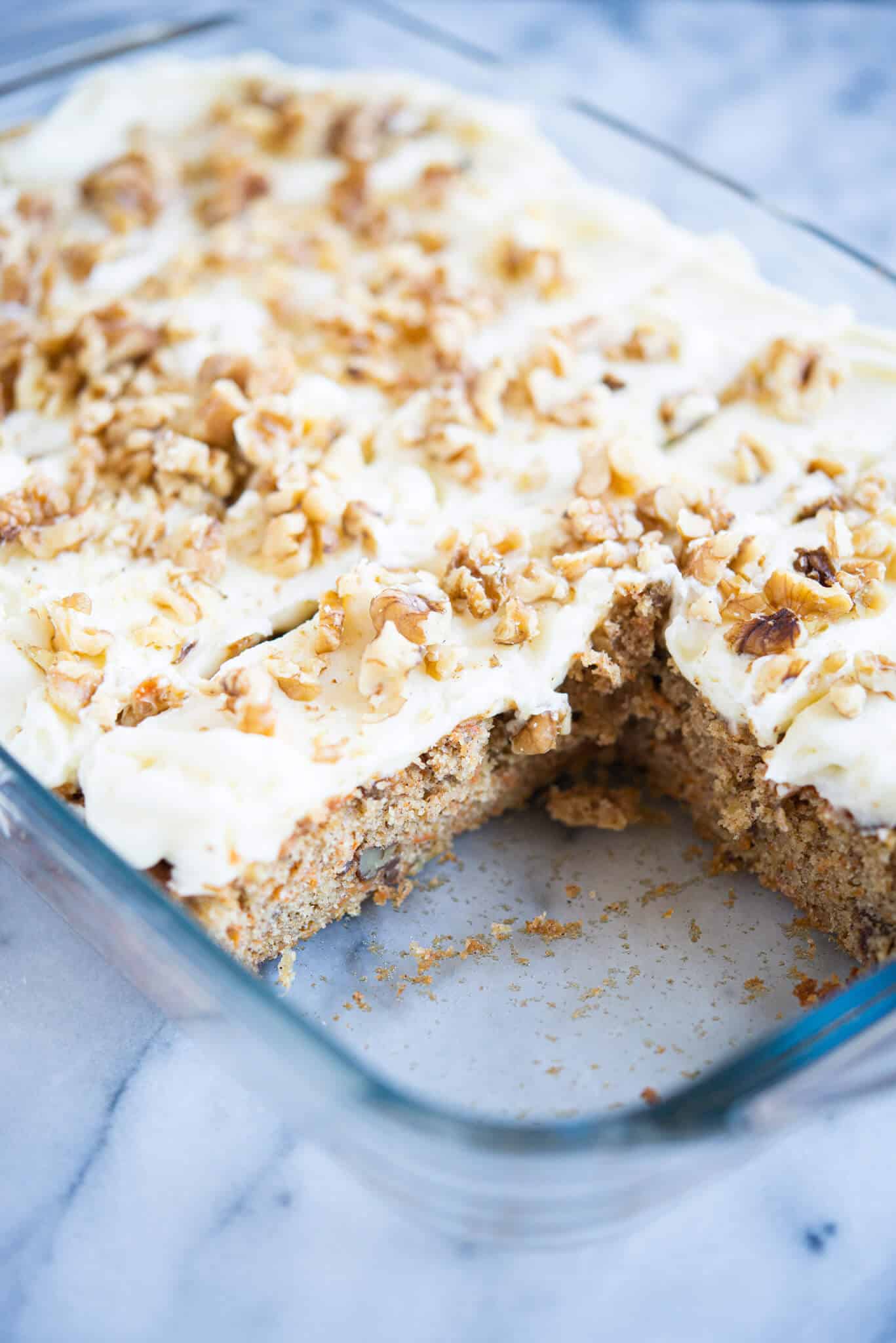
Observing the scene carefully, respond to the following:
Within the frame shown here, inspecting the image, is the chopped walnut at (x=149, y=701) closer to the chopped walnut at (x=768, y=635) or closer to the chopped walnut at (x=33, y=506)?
the chopped walnut at (x=33, y=506)

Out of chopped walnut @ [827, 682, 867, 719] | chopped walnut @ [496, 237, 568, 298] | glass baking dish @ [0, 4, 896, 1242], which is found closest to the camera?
glass baking dish @ [0, 4, 896, 1242]

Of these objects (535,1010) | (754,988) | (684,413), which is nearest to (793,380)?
(684,413)

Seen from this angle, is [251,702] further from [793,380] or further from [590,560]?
[793,380]

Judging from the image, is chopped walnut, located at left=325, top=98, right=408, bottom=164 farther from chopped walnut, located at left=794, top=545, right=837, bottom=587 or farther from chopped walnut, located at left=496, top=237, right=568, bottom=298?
chopped walnut, located at left=794, top=545, right=837, bottom=587

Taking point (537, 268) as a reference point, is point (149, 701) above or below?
below

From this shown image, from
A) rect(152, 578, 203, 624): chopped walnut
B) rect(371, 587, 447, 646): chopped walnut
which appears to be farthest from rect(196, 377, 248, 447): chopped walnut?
rect(371, 587, 447, 646): chopped walnut

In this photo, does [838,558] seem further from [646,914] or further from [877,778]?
[646,914]

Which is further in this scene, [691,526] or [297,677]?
[691,526]
